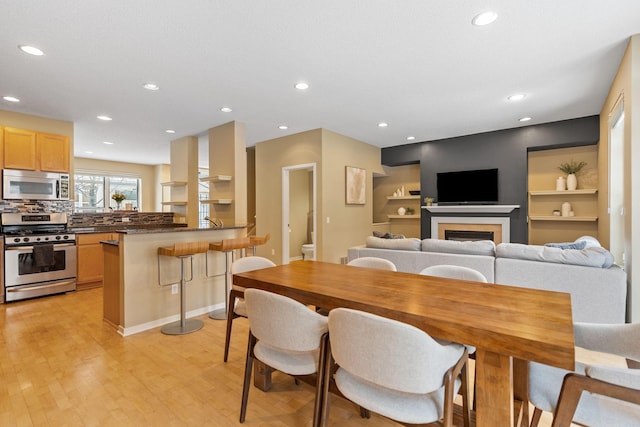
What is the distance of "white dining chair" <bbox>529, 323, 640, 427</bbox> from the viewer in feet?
3.36

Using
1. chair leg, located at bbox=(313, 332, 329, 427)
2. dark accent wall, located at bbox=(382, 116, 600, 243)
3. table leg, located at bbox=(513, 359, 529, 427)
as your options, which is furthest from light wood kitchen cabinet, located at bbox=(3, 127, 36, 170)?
dark accent wall, located at bbox=(382, 116, 600, 243)

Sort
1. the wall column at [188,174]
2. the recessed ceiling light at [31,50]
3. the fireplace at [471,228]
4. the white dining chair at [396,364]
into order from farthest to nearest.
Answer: the fireplace at [471,228]
the wall column at [188,174]
the recessed ceiling light at [31,50]
the white dining chair at [396,364]

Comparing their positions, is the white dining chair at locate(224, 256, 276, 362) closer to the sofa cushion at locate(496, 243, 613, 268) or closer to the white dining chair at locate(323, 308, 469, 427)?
the white dining chair at locate(323, 308, 469, 427)

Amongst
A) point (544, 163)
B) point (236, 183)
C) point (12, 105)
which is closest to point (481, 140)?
point (544, 163)

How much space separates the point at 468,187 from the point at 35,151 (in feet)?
23.4

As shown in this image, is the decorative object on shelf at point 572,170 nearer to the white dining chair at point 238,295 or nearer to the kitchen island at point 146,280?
the white dining chair at point 238,295

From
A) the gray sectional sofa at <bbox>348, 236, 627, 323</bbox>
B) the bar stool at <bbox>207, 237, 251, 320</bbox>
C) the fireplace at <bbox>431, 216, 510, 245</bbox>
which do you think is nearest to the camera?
the gray sectional sofa at <bbox>348, 236, 627, 323</bbox>

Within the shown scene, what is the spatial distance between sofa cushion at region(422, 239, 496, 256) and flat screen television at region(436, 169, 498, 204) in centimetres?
251

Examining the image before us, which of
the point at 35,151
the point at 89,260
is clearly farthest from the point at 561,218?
the point at 35,151

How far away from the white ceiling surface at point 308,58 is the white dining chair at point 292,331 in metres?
1.93

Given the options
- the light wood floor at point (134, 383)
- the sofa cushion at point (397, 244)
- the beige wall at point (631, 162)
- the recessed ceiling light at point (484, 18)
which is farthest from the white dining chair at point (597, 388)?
the sofa cushion at point (397, 244)

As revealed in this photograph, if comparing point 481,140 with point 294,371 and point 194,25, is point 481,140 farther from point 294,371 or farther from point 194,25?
point 294,371

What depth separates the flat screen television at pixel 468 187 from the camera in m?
5.80

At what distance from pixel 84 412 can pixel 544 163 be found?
7.09 m
